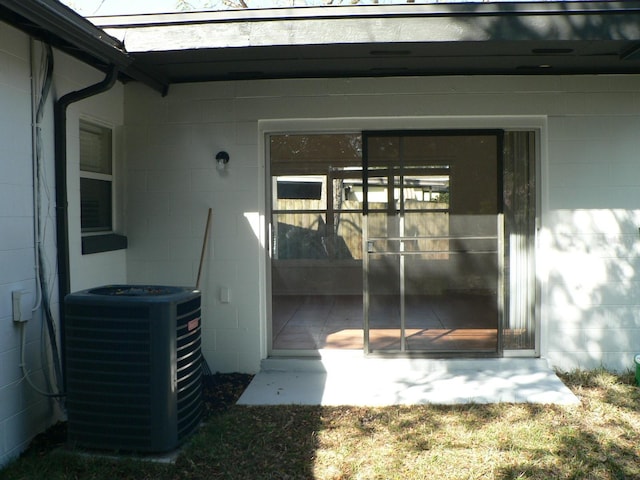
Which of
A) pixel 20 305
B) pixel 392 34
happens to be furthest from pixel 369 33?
pixel 20 305

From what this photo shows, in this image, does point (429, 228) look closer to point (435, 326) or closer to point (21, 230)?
point (435, 326)

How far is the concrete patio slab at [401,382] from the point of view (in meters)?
4.57

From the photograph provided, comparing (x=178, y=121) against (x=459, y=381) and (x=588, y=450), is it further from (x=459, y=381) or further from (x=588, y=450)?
(x=588, y=450)

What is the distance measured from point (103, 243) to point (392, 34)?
9.04 ft

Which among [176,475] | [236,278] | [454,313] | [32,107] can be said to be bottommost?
[176,475]

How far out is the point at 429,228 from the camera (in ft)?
17.3

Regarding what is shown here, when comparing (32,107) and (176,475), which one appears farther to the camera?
(32,107)

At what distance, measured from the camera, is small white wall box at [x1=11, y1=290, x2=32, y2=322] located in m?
3.61

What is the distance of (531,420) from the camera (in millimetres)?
4125

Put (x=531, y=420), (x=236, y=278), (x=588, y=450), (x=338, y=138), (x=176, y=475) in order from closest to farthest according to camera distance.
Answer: (x=176, y=475)
(x=588, y=450)
(x=531, y=420)
(x=236, y=278)
(x=338, y=138)

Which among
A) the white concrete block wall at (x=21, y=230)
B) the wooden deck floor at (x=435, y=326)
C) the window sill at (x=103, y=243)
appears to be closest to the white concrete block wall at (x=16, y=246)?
the white concrete block wall at (x=21, y=230)

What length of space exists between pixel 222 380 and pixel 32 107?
260cm

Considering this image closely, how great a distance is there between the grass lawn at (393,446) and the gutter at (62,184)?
96 centimetres

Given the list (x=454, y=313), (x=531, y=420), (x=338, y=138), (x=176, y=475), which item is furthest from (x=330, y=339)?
(x=176, y=475)
